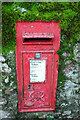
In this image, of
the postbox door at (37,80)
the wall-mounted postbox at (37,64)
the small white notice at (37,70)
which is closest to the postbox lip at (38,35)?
the wall-mounted postbox at (37,64)

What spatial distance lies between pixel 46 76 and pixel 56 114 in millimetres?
767

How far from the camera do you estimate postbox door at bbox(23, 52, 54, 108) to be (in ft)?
6.48

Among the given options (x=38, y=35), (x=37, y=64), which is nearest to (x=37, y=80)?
(x=37, y=64)

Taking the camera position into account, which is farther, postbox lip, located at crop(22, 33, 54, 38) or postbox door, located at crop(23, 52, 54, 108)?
postbox door, located at crop(23, 52, 54, 108)

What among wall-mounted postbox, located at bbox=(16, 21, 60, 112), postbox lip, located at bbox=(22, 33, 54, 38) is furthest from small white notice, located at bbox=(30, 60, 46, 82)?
postbox lip, located at bbox=(22, 33, 54, 38)

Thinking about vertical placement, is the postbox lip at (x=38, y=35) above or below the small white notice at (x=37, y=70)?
above

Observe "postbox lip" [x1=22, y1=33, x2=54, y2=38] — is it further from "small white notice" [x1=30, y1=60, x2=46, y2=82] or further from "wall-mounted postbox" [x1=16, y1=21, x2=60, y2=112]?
"small white notice" [x1=30, y1=60, x2=46, y2=82]

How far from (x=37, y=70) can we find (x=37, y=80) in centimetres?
17

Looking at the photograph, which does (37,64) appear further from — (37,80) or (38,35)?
(38,35)

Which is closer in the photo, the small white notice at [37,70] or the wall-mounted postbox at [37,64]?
the wall-mounted postbox at [37,64]

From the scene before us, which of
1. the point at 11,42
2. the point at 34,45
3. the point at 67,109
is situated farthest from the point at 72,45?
the point at 67,109

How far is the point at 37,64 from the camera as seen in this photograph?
6.53ft

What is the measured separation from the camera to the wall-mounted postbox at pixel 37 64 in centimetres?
184

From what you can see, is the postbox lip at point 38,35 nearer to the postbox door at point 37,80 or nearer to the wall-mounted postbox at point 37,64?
the wall-mounted postbox at point 37,64
